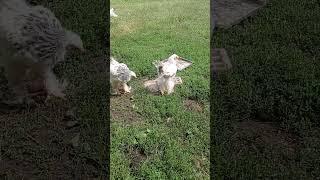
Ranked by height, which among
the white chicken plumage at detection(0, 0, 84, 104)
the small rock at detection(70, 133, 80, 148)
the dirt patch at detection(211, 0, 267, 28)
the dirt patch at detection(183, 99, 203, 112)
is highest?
the white chicken plumage at detection(0, 0, 84, 104)

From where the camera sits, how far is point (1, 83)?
5.34m

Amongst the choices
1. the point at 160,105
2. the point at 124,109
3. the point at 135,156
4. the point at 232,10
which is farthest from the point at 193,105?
the point at 232,10

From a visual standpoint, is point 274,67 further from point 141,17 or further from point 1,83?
point 1,83

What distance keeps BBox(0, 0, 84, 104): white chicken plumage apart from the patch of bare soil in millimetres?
1959

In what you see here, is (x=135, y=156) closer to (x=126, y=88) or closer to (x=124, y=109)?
(x=124, y=109)

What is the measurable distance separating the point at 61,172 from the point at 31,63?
54.6 inches

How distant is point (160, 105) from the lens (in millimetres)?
5355

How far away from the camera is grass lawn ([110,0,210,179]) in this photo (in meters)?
4.54

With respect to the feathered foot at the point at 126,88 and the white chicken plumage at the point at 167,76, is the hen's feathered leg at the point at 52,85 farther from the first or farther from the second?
the white chicken plumage at the point at 167,76

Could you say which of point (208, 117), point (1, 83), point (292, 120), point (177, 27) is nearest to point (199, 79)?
point (208, 117)

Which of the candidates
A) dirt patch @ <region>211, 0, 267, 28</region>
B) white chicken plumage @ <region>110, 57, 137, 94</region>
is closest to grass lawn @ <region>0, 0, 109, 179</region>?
white chicken plumage @ <region>110, 57, 137, 94</region>

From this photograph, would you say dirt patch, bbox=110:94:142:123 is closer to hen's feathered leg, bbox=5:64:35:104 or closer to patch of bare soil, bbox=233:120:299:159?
hen's feathered leg, bbox=5:64:35:104

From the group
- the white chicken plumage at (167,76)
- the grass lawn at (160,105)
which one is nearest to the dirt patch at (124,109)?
the grass lawn at (160,105)

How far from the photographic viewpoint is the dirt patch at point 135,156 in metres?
4.51
